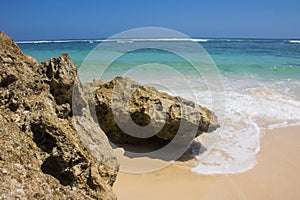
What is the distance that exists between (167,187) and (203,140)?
1.81m

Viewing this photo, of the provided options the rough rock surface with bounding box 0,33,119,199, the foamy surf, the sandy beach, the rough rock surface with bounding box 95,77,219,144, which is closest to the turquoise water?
the foamy surf

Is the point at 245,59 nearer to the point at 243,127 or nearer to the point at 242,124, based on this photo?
the point at 242,124

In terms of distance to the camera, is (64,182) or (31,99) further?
(31,99)

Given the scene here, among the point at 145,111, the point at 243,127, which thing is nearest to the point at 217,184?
the point at 145,111

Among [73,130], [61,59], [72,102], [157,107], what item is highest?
[61,59]

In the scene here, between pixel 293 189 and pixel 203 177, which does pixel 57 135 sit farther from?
pixel 293 189

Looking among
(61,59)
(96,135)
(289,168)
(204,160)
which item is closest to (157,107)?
(204,160)

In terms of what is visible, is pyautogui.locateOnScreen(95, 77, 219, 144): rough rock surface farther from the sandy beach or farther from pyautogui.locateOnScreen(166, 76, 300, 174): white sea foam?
the sandy beach

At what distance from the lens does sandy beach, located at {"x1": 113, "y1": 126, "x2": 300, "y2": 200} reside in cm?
334

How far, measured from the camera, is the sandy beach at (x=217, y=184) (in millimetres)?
3342

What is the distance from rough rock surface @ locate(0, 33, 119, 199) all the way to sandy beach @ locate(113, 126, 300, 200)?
2.89 feet

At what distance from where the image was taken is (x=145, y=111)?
424 centimetres

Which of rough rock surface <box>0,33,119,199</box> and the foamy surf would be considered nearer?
rough rock surface <box>0,33,119,199</box>

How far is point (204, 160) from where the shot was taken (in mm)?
4344
